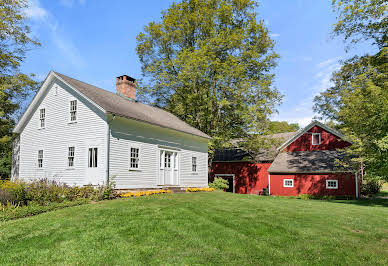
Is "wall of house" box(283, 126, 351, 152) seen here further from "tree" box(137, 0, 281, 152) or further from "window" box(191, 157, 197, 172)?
"window" box(191, 157, 197, 172)

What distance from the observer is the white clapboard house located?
593 inches

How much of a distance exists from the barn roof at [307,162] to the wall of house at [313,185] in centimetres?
53

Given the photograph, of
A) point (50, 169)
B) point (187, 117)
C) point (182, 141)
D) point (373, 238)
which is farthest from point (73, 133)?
point (373, 238)

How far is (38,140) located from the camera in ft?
59.9

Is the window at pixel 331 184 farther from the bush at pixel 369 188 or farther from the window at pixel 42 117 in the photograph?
the window at pixel 42 117

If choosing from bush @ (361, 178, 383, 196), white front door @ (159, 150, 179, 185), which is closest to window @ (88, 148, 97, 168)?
white front door @ (159, 150, 179, 185)

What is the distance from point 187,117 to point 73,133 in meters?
12.7

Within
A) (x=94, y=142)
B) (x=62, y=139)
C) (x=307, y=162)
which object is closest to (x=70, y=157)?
(x=62, y=139)

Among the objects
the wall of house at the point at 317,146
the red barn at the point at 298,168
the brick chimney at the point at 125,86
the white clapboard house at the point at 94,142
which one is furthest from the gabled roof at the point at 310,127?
the brick chimney at the point at 125,86

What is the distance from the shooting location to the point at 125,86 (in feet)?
69.6

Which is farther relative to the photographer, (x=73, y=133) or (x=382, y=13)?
(x=382, y=13)

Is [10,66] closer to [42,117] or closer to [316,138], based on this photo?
[42,117]

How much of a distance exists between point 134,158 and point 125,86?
7.08 m

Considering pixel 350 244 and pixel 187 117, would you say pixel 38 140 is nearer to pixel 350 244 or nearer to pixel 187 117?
pixel 187 117
